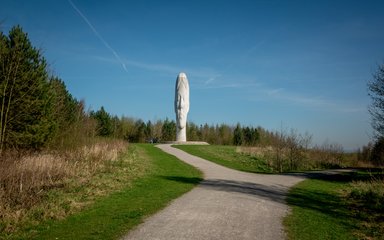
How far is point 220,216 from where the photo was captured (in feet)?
30.2

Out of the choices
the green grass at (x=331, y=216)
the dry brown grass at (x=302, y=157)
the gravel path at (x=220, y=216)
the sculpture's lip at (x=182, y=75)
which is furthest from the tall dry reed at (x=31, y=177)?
the sculpture's lip at (x=182, y=75)

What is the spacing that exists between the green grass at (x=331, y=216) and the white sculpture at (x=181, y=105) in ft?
103

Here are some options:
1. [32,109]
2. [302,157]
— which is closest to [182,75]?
[302,157]

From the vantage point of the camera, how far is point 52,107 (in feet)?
70.6

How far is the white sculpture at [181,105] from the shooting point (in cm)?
4642

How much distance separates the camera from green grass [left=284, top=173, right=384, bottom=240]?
8273 millimetres

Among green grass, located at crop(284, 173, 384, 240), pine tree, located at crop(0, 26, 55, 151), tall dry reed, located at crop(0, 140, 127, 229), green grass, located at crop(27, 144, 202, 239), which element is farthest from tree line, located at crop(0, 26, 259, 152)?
green grass, located at crop(284, 173, 384, 240)

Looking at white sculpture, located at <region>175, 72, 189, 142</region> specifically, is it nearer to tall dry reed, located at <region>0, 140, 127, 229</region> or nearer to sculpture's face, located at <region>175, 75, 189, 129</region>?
sculpture's face, located at <region>175, 75, 189, 129</region>

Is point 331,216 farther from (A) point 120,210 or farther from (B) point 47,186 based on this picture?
(B) point 47,186

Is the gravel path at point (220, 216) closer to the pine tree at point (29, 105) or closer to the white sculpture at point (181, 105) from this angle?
the pine tree at point (29, 105)

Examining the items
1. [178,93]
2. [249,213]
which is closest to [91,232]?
[249,213]

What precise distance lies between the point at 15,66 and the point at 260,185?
12002 millimetres

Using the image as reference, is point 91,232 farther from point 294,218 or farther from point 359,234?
point 359,234

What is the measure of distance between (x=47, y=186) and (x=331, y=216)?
9.78 metres
